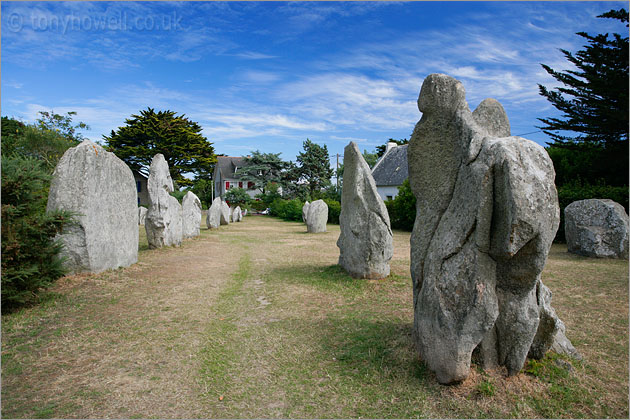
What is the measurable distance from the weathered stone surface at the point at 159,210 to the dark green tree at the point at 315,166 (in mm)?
30661

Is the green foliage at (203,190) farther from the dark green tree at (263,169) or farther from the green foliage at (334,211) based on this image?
the green foliage at (334,211)

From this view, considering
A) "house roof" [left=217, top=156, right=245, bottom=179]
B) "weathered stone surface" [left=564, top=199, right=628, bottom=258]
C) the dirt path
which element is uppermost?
"house roof" [left=217, top=156, right=245, bottom=179]

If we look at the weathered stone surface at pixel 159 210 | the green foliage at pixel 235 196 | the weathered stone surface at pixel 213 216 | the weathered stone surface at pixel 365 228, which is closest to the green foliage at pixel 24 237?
the weathered stone surface at pixel 365 228

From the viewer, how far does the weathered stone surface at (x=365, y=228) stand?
837 centimetres

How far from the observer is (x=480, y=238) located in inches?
139

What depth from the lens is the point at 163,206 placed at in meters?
12.9

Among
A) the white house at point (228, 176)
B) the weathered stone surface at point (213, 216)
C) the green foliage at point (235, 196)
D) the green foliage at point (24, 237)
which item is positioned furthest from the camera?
the white house at point (228, 176)

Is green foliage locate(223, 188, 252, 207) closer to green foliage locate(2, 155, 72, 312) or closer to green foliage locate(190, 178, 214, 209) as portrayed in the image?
green foliage locate(190, 178, 214, 209)

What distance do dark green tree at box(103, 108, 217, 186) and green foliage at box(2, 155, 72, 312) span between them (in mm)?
37370

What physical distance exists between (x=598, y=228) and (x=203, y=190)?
44292 mm

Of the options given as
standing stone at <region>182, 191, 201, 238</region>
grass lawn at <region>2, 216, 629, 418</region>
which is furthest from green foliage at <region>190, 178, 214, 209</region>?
grass lawn at <region>2, 216, 629, 418</region>

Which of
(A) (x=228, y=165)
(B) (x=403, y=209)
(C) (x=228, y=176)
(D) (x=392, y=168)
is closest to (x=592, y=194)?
(B) (x=403, y=209)

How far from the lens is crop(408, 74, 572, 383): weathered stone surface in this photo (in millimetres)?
3324

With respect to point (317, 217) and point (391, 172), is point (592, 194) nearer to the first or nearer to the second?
point (317, 217)
